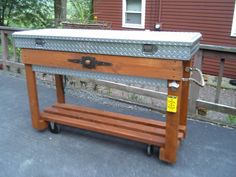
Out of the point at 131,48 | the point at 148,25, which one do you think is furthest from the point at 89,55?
the point at 148,25

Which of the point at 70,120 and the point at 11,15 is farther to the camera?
the point at 11,15

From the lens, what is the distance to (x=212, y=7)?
712 centimetres

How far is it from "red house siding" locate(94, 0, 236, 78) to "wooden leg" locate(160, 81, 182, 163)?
5220mm

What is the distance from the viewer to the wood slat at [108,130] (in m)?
2.29

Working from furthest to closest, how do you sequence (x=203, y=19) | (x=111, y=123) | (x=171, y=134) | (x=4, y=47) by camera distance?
(x=203, y=19) < (x=4, y=47) < (x=111, y=123) < (x=171, y=134)

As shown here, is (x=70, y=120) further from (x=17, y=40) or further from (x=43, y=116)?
(x=17, y=40)

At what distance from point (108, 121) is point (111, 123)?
6 centimetres

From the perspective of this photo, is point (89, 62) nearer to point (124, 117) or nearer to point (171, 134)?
point (124, 117)

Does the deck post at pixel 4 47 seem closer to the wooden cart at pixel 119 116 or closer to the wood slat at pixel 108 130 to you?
the wooden cart at pixel 119 116

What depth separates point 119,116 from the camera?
2729mm

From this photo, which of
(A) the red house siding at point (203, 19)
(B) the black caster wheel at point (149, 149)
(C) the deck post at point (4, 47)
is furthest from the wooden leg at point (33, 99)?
(A) the red house siding at point (203, 19)

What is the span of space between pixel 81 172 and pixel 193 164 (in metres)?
0.96

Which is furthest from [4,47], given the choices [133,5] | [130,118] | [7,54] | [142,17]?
[133,5]

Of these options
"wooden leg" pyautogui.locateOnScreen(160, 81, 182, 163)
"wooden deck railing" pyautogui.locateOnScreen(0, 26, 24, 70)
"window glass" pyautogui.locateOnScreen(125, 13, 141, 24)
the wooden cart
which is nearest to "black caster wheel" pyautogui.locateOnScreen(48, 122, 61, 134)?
the wooden cart
